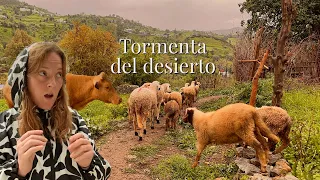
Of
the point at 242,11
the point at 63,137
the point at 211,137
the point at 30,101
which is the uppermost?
the point at 242,11

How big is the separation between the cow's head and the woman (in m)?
4.77

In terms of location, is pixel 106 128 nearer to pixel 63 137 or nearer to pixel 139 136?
pixel 139 136

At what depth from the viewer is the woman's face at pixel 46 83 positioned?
1502 mm

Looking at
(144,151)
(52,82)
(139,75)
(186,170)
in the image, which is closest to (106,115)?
(144,151)

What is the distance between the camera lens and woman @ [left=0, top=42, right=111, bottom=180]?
4.72 ft

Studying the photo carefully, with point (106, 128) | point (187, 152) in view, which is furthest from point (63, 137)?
point (106, 128)

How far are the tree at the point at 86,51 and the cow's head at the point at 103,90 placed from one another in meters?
20.5

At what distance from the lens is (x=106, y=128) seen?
11.1 metres

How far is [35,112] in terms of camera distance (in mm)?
1532

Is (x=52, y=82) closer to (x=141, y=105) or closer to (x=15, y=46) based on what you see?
(x=141, y=105)

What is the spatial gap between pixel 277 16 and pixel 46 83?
24674mm

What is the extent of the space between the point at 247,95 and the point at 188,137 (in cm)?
422

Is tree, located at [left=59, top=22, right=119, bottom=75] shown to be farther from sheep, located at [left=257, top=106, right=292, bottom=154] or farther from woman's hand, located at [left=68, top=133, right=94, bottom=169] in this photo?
woman's hand, located at [left=68, top=133, right=94, bottom=169]

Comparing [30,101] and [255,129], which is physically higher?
[30,101]
